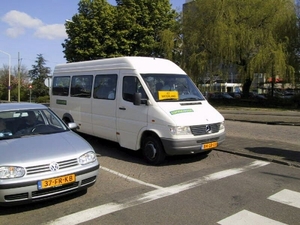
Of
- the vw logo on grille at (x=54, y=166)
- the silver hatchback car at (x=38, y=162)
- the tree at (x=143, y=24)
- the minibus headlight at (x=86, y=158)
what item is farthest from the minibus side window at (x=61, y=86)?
the tree at (x=143, y=24)

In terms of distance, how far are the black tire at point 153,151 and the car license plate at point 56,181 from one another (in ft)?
8.64

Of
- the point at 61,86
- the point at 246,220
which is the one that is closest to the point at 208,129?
the point at 246,220

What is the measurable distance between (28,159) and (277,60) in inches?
952

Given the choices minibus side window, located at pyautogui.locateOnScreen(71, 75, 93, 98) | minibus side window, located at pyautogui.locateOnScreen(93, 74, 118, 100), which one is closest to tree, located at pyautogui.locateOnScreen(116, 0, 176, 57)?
minibus side window, located at pyautogui.locateOnScreen(71, 75, 93, 98)

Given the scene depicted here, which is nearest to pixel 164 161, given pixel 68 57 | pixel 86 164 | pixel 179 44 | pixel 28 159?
pixel 86 164

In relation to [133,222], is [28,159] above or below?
above

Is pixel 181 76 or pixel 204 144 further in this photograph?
pixel 181 76

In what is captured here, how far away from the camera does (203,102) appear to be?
7605 mm

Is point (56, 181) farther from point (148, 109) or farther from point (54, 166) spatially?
point (148, 109)

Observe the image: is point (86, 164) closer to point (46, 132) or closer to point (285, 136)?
point (46, 132)

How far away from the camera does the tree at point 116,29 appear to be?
1308 inches

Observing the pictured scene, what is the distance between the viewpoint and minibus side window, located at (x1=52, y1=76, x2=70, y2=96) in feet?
33.3

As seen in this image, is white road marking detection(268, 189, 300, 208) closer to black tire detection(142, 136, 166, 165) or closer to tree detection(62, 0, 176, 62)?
black tire detection(142, 136, 166, 165)

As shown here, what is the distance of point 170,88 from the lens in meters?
7.43
